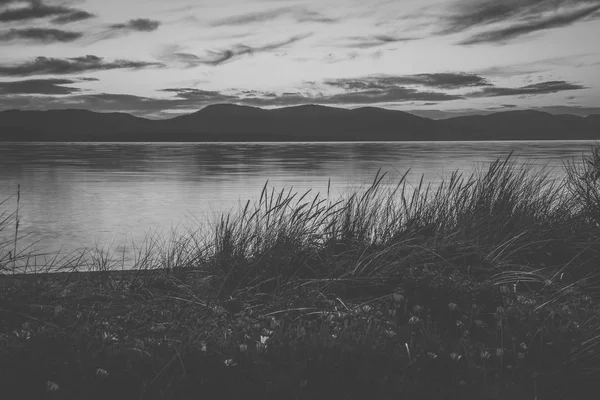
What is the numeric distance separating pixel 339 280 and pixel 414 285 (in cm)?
69

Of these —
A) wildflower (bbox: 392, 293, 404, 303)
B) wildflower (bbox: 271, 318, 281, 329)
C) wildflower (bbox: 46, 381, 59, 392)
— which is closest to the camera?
wildflower (bbox: 46, 381, 59, 392)

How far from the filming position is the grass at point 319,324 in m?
3.62

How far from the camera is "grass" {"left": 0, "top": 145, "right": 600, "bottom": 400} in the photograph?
11.9 ft

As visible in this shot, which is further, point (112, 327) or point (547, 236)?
point (547, 236)

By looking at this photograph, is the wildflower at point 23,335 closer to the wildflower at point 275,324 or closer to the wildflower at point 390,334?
the wildflower at point 275,324

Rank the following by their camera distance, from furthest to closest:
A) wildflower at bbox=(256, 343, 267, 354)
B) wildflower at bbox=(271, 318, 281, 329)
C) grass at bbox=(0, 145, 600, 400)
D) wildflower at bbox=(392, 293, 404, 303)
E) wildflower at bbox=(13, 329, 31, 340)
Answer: wildflower at bbox=(392, 293, 404, 303)
wildflower at bbox=(271, 318, 281, 329)
wildflower at bbox=(13, 329, 31, 340)
wildflower at bbox=(256, 343, 267, 354)
grass at bbox=(0, 145, 600, 400)

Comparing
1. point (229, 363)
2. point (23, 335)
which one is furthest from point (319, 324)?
point (23, 335)

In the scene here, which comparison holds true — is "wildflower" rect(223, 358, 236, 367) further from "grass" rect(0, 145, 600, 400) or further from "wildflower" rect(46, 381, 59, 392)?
"wildflower" rect(46, 381, 59, 392)

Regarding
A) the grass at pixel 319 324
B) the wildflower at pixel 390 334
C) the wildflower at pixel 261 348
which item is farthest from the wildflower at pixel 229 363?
the wildflower at pixel 390 334

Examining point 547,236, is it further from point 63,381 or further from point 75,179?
point 75,179

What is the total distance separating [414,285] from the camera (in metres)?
5.18

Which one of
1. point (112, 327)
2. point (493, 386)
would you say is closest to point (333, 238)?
point (112, 327)

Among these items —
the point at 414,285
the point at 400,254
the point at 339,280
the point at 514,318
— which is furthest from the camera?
the point at 400,254

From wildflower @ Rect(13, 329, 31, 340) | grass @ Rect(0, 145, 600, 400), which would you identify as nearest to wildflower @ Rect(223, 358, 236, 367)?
grass @ Rect(0, 145, 600, 400)
